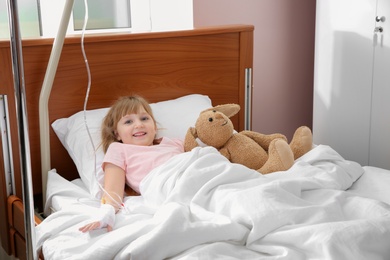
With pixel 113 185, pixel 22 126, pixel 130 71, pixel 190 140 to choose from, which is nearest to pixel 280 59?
pixel 130 71

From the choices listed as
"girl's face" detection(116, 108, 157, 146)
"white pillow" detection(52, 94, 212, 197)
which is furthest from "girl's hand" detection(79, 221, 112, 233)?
"girl's face" detection(116, 108, 157, 146)

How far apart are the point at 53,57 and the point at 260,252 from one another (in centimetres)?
93

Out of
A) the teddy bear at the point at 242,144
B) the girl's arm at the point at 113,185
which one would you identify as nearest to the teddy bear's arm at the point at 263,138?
the teddy bear at the point at 242,144

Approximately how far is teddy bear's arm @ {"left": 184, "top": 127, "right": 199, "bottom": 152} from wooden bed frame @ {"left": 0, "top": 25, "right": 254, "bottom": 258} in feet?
1.11

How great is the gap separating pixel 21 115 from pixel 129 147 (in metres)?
0.73

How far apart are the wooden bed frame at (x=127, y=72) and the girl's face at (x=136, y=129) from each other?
25cm

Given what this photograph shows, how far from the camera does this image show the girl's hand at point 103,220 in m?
1.49

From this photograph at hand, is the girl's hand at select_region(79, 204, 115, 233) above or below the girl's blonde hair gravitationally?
below

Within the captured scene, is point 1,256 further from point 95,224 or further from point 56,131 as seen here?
point 95,224

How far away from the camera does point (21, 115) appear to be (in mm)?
1189

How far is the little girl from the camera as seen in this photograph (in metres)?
1.81

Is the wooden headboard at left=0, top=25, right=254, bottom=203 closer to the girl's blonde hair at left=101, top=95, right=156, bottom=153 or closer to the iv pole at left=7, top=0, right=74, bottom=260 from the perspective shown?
the girl's blonde hair at left=101, top=95, right=156, bottom=153

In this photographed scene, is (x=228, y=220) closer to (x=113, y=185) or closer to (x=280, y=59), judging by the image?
(x=113, y=185)

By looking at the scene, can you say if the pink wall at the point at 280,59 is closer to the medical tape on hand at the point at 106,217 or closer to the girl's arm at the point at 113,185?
the girl's arm at the point at 113,185
